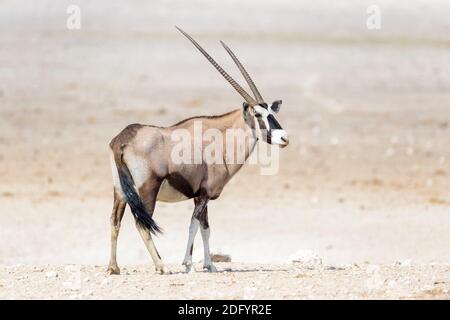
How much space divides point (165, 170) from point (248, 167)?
9.86 metres

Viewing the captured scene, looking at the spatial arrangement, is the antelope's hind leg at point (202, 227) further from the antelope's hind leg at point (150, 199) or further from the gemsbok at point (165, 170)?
the antelope's hind leg at point (150, 199)

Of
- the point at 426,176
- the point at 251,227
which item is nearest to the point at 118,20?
the point at 426,176

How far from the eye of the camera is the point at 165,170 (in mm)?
10398

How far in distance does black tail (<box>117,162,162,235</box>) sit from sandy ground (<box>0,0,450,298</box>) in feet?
1.35

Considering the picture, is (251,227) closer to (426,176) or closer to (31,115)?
(426,176)

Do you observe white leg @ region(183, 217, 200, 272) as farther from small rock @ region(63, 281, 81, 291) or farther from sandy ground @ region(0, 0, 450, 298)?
small rock @ region(63, 281, 81, 291)

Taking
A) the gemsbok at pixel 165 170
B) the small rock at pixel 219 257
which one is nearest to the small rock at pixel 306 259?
the small rock at pixel 219 257

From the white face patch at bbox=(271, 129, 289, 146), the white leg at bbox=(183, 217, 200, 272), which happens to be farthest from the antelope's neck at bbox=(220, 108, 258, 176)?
the white leg at bbox=(183, 217, 200, 272)

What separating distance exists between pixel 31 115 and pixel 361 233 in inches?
406

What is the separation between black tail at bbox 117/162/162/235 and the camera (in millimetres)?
10227

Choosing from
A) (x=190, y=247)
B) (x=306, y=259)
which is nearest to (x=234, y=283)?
(x=190, y=247)

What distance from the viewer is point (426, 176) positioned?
19688 mm

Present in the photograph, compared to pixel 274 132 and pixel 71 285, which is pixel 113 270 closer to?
pixel 71 285
